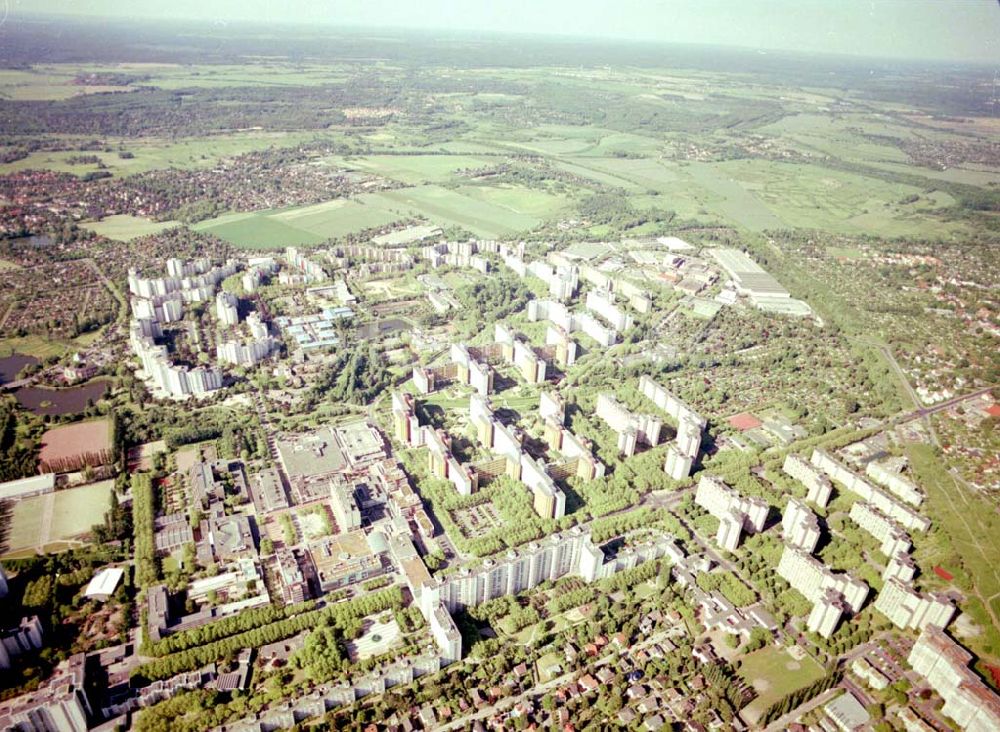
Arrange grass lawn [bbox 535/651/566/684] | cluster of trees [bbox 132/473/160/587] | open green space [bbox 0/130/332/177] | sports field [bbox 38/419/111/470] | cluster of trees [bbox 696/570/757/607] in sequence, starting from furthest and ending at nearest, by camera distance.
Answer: open green space [bbox 0/130/332/177]
sports field [bbox 38/419/111/470]
cluster of trees [bbox 696/570/757/607]
cluster of trees [bbox 132/473/160/587]
grass lawn [bbox 535/651/566/684]

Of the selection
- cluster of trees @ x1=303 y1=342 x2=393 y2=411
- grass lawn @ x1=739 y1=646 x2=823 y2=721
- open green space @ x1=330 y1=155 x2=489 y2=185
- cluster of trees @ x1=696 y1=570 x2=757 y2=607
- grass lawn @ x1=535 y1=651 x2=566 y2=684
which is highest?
open green space @ x1=330 y1=155 x2=489 y2=185

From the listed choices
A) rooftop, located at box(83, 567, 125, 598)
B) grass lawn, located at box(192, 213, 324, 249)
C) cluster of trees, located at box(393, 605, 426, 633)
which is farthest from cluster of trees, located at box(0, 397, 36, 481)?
grass lawn, located at box(192, 213, 324, 249)

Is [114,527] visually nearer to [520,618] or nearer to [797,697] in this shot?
[520,618]

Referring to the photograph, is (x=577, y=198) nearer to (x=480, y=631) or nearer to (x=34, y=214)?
(x=34, y=214)

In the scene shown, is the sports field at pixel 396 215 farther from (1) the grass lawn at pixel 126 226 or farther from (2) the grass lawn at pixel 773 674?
(2) the grass lawn at pixel 773 674

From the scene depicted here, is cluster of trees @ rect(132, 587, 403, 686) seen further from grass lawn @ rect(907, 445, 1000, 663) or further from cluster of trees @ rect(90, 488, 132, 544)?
grass lawn @ rect(907, 445, 1000, 663)

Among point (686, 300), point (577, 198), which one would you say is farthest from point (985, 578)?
point (577, 198)

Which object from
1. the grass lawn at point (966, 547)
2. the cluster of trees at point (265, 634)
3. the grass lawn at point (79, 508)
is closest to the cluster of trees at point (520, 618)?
the cluster of trees at point (265, 634)
